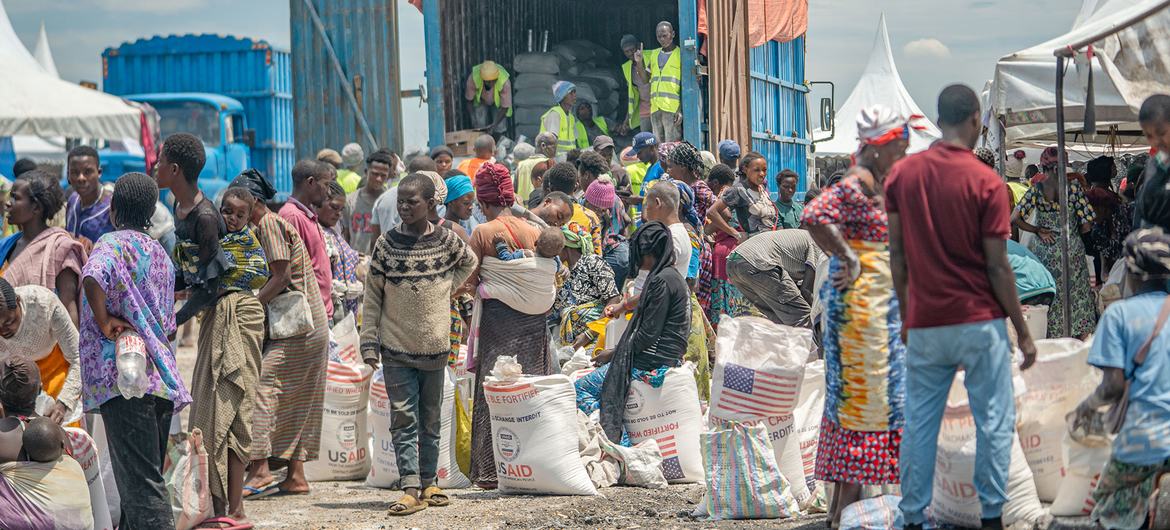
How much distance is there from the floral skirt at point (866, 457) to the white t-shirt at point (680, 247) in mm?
2188

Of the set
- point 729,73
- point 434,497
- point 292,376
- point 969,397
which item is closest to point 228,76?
point 729,73

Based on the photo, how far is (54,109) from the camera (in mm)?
14875

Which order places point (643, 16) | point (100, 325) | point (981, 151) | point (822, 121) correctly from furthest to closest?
1. point (822, 121)
2. point (643, 16)
3. point (981, 151)
4. point (100, 325)

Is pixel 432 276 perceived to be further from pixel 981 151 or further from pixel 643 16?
pixel 643 16

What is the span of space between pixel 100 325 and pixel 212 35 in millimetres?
19418

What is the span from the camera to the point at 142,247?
222 inches

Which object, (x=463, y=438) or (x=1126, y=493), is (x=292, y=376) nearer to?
(x=463, y=438)

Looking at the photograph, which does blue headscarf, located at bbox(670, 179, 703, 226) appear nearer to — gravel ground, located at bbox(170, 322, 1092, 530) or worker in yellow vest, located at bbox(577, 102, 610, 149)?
gravel ground, located at bbox(170, 322, 1092, 530)

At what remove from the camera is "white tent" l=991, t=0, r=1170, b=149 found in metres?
7.40

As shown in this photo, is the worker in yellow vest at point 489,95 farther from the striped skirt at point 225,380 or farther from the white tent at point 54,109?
the striped skirt at point 225,380

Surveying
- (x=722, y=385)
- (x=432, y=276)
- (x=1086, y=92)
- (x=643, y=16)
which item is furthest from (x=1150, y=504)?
(x=643, y=16)

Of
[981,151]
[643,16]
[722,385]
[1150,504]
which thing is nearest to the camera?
[1150,504]

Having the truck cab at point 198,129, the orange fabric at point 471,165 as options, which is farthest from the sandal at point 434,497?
the truck cab at point 198,129

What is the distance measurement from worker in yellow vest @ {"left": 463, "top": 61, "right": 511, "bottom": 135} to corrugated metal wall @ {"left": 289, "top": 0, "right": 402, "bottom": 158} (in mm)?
1519
